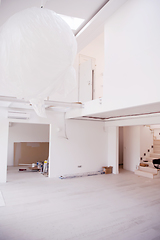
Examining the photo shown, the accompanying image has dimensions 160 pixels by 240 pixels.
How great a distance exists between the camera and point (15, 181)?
5996mm

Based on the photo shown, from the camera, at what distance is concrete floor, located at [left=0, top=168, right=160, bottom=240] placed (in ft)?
9.56

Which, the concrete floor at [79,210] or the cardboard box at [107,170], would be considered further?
the cardboard box at [107,170]

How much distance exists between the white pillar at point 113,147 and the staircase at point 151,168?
0.92m

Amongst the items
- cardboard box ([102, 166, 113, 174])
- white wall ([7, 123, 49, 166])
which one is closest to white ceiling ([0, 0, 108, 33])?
cardboard box ([102, 166, 113, 174])

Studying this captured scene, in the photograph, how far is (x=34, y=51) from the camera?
101 cm

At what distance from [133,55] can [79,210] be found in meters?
3.30

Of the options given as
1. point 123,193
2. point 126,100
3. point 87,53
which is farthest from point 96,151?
point 126,100

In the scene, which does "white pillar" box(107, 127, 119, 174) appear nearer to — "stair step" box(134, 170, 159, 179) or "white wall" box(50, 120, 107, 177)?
"white wall" box(50, 120, 107, 177)

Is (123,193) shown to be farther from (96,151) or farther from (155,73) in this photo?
(155,73)

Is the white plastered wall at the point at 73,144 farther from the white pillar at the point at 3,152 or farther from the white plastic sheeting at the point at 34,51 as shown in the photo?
the white plastic sheeting at the point at 34,51

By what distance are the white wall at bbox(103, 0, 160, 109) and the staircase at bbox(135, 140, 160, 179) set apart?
4392 mm

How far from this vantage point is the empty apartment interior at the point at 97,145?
9.71ft

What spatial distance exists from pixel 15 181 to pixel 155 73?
212 inches

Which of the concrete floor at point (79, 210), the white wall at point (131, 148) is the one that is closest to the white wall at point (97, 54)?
the white wall at point (131, 148)
